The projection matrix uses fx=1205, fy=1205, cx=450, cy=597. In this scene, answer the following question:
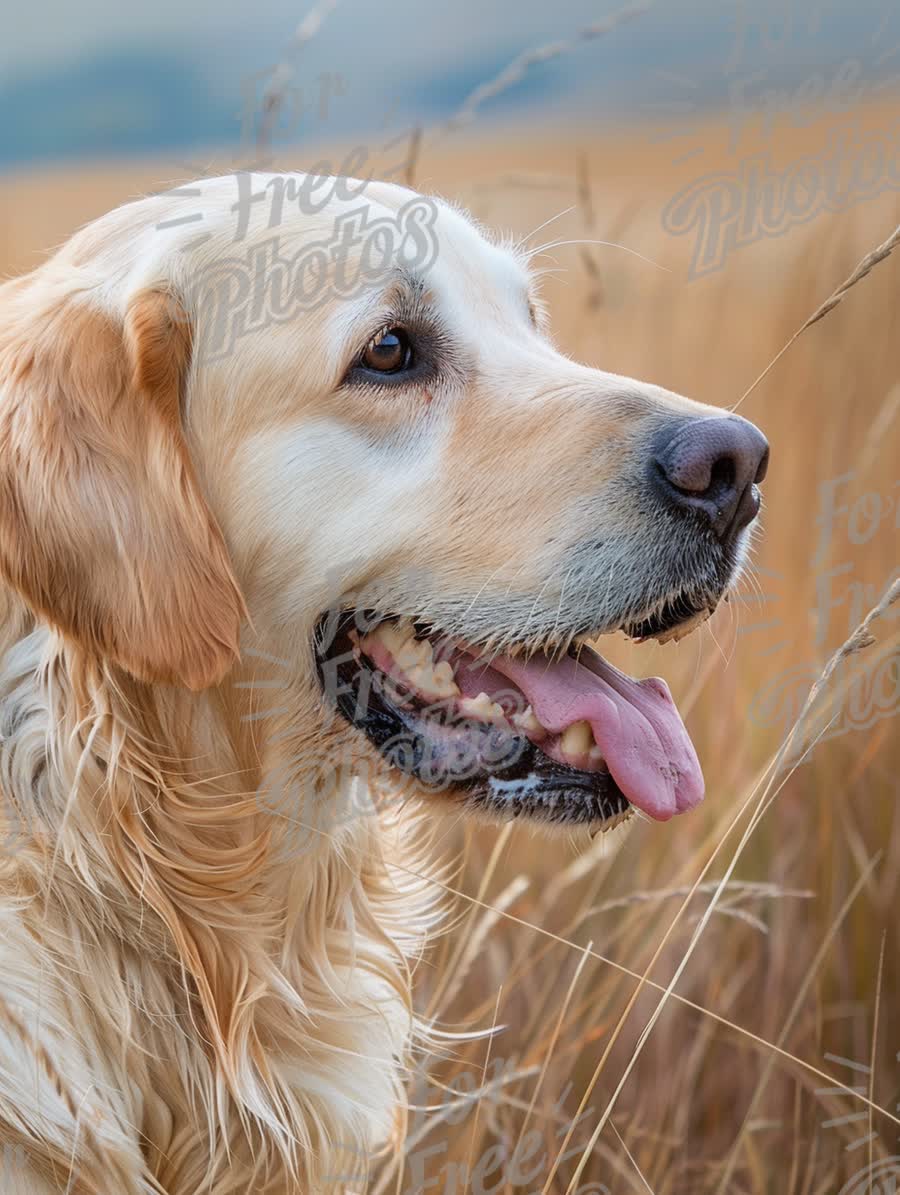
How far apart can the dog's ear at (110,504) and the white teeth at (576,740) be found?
20.5 inches

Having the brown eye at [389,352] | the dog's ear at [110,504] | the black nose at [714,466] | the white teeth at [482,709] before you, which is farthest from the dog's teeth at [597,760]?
the brown eye at [389,352]

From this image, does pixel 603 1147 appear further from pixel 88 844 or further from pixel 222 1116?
pixel 88 844

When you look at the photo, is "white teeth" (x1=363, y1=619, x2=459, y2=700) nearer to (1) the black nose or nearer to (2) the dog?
(2) the dog

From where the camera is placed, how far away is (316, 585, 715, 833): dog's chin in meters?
1.86

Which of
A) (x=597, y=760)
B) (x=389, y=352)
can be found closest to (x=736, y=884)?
(x=597, y=760)

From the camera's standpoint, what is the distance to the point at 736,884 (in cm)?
212

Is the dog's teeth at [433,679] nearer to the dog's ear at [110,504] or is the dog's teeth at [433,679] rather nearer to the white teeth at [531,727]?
the white teeth at [531,727]

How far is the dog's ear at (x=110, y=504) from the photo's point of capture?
5.58 feet

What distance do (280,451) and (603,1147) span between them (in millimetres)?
1598

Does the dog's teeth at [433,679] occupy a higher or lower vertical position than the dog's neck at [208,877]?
higher

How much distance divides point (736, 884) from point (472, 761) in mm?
585

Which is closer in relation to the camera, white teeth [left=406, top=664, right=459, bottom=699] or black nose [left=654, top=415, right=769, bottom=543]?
black nose [left=654, top=415, right=769, bottom=543]

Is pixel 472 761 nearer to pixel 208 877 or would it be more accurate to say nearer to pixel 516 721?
pixel 516 721

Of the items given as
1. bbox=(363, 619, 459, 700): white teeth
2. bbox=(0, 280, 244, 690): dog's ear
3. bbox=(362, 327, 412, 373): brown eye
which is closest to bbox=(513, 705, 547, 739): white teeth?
bbox=(363, 619, 459, 700): white teeth
